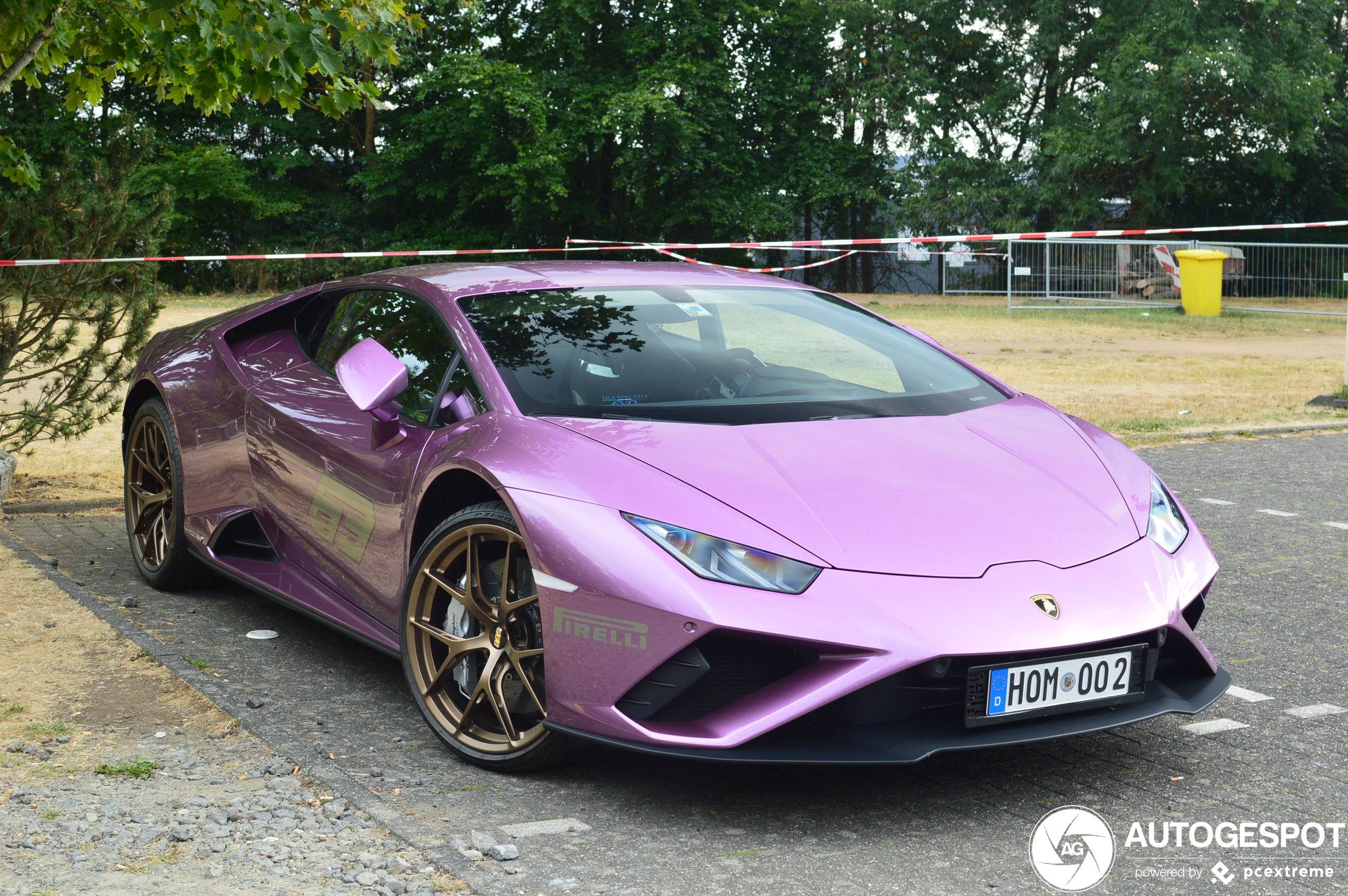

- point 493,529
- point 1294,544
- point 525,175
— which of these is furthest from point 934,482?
point 525,175

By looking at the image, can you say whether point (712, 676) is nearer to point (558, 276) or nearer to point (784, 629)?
point (784, 629)

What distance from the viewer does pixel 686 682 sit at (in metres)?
2.85

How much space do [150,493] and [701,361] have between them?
8.70ft

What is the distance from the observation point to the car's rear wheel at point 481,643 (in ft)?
10.5

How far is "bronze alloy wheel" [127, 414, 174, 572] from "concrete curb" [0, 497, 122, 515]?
5.14ft

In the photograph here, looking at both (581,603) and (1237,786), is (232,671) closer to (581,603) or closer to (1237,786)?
(581,603)

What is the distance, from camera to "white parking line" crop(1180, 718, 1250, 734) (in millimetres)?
3607

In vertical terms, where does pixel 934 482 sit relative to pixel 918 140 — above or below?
below

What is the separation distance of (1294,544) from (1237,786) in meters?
3.13

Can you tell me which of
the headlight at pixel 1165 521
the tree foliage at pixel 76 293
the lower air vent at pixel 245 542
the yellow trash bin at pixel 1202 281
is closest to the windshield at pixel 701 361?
the headlight at pixel 1165 521

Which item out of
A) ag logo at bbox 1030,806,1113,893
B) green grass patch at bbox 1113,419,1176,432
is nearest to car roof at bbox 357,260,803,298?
ag logo at bbox 1030,806,1113,893

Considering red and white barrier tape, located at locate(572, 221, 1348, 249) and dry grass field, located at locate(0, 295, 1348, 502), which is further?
red and white barrier tape, located at locate(572, 221, 1348, 249)

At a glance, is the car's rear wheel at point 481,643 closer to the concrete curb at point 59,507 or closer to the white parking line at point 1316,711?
the white parking line at point 1316,711

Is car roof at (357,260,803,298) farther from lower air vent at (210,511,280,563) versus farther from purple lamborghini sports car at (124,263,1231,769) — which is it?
lower air vent at (210,511,280,563)
